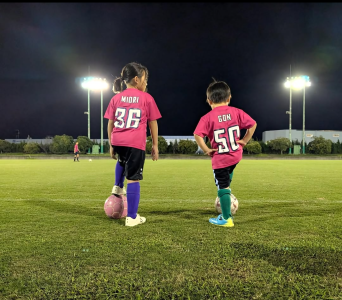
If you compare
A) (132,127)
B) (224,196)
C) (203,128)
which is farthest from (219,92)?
(224,196)

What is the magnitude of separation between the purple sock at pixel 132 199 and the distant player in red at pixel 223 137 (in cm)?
101

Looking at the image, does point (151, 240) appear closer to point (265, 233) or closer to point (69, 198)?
point (265, 233)

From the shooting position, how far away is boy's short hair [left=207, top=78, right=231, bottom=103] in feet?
12.7

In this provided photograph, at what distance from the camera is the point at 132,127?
3730mm

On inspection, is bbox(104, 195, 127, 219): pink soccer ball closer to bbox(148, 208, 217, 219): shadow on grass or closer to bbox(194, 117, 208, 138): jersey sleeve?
bbox(148, 208, 217, 219): shadow on grass

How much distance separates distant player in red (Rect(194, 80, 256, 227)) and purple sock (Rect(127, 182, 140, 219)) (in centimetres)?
101

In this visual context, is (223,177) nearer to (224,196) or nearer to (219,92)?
(224,196)

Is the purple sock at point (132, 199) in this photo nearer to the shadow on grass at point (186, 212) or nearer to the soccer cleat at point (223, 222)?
the shadow on grass at point (186, 212)

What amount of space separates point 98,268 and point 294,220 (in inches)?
111

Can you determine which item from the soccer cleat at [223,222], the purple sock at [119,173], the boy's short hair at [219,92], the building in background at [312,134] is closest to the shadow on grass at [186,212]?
the soccer cleat at [223,222]

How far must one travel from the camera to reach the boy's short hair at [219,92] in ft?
12.7

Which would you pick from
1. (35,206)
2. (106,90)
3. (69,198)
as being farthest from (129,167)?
(106,90)

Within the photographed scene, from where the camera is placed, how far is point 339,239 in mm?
2975

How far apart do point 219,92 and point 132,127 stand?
129 centimetres
